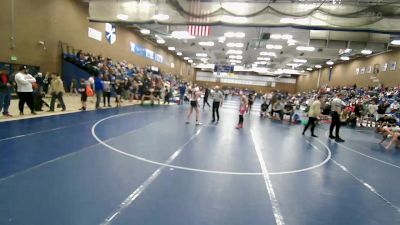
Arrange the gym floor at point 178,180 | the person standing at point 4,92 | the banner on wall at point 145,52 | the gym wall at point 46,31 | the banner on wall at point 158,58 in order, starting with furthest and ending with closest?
the banner on wall at point 158,58, the banner on wall at point 145,52, the gym wall at point 46,31, the person standing at point 4,92, the gym floor at point 178,180

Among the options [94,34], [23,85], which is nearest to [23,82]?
[23,85]

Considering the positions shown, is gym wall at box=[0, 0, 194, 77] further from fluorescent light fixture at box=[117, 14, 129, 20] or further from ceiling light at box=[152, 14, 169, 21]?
ceiling light at box=[152, 14, 169, 21]

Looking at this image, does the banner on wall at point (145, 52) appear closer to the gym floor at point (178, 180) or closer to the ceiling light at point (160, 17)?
the ceiling light at point (160, 17)

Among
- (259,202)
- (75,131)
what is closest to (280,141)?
(259,202)

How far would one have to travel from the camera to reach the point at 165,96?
20.8 metres

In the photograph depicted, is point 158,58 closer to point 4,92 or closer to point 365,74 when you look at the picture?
point 365,74

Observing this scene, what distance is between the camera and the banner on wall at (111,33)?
76.1ft

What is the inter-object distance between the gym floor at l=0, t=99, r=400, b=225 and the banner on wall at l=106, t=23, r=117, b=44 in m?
16.0

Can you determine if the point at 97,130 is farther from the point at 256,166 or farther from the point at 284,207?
the point at 284,207

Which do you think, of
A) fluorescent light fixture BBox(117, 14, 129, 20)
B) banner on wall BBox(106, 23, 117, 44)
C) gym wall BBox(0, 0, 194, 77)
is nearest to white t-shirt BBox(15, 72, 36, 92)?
fluorescent light fixture BBox(117, 14, 129, 20)

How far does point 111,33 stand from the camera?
77.7ft

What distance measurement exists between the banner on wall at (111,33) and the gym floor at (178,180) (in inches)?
630

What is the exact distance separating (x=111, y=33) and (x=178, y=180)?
21599 mm

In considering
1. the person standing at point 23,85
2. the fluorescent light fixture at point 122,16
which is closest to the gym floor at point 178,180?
→ the person standing at point 23,85
